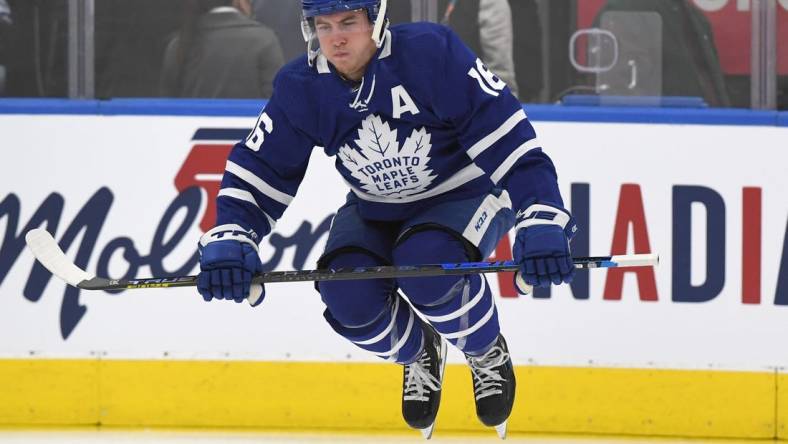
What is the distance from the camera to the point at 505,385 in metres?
3.69

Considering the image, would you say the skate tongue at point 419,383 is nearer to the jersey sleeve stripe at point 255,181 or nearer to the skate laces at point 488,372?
the skate laces at point 488,372

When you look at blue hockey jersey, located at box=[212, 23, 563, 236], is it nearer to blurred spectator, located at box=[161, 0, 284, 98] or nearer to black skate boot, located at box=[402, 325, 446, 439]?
black skate boot, located at box=[402, 325, 446, 439]

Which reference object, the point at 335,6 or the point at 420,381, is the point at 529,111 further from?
the point at 335,6

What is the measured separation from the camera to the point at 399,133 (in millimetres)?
3445

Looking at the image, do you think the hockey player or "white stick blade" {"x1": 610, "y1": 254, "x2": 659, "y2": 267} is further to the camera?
the hockey player

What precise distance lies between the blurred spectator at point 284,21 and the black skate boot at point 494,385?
5.46 ft

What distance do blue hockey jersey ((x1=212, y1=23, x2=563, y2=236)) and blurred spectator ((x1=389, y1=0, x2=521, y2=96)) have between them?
145cm

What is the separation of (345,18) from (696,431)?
2238mm

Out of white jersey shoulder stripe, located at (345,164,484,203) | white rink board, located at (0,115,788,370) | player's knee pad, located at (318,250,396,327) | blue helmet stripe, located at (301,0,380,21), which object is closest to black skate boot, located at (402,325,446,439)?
player's knee pad, located at (318,250,396,327)

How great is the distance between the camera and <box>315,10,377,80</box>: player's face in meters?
3.29

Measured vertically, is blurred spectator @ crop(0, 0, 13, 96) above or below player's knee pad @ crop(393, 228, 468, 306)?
above

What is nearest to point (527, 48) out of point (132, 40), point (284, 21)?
point (284, 21)

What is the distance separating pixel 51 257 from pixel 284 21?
1.58m

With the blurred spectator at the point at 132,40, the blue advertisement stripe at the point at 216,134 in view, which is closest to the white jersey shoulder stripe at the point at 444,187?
the blue advertisement stripe at the point at 216,134
